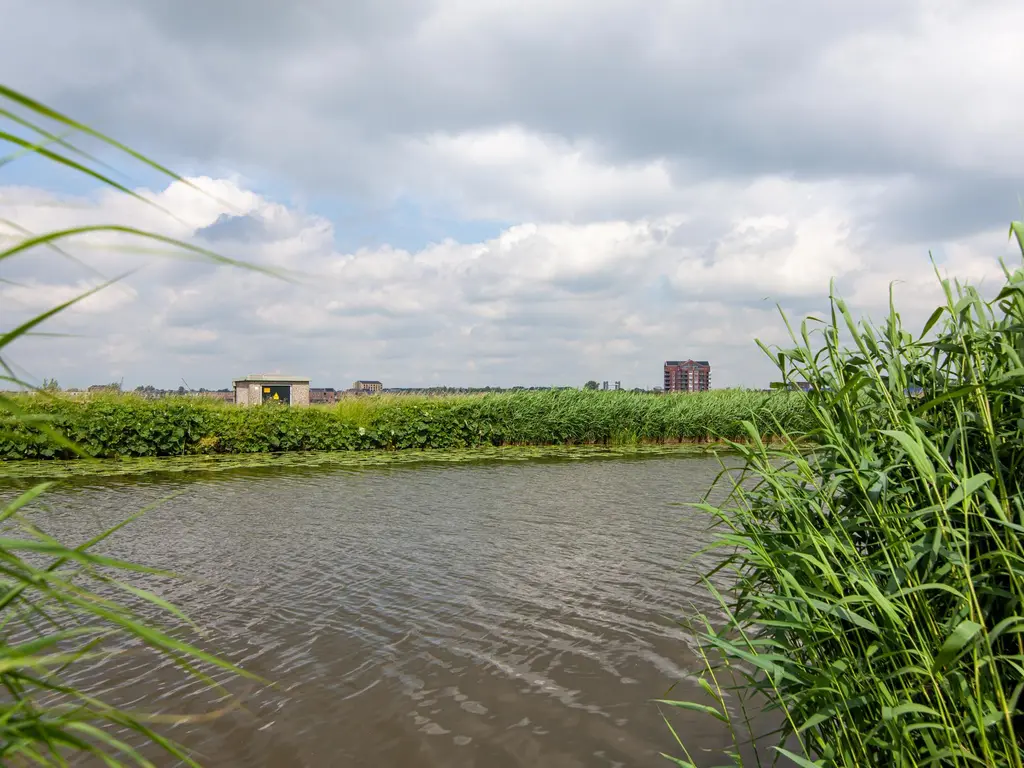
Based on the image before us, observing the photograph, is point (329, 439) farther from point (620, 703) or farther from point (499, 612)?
point (620, 703)

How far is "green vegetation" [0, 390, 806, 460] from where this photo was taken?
52.3 ft

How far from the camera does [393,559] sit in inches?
275

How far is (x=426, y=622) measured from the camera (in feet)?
17.0

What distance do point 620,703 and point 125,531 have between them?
7.14m

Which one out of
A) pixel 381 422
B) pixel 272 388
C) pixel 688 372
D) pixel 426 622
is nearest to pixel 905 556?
pixel 426 622

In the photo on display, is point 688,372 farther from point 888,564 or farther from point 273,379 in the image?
point 888,564

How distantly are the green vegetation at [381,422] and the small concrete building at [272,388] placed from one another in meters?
8.18

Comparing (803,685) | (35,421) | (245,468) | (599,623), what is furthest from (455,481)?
(35,421)

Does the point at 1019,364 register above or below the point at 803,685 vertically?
above

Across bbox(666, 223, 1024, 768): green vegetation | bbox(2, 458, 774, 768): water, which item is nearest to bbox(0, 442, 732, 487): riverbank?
bbox(2, 458, 774, 768): water

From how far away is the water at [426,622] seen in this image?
3543 mm

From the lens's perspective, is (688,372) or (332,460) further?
(688,372)

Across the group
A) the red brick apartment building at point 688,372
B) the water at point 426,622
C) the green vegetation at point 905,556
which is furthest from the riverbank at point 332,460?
the red brick apartment building at point 688,372

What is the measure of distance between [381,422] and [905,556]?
688 inches
